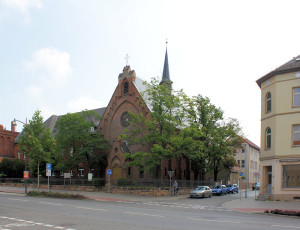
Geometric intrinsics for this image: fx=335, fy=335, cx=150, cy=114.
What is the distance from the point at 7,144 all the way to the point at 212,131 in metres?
44.6

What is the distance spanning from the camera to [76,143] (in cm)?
4750

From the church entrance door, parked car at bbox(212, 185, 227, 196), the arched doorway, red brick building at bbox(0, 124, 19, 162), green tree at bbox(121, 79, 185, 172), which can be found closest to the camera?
green tree at bbox(121, 79, 185, 172)

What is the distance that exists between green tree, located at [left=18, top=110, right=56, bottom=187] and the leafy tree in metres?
16.3

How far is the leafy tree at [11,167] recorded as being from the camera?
57.5m

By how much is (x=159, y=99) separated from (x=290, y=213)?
911 inches

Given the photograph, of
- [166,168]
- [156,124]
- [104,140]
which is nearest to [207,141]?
[166,168]

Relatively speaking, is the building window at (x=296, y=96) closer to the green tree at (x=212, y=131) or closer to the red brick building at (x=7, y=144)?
the green tree at (x=212, y=131)

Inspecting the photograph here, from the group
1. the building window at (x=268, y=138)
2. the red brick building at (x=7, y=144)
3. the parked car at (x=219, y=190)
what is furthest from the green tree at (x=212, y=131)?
the red brick building at (x=7, y=144)

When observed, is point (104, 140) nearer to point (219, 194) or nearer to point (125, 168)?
point (125, 168)

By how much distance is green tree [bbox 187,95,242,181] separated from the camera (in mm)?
45125

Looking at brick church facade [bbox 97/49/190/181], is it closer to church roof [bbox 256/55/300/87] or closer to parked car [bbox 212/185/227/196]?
parked car [bbox 212/185/227/196]

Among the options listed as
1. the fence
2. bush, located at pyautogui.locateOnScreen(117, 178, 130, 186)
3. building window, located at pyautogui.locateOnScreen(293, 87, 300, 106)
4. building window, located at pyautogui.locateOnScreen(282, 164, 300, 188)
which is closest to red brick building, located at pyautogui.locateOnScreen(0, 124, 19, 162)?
the fence

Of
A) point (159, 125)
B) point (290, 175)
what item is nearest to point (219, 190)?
point (159, 125)

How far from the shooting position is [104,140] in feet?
158
